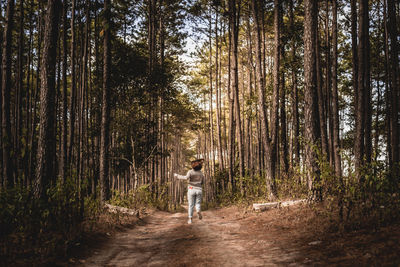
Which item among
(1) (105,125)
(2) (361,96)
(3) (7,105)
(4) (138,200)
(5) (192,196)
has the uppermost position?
(2) (361,96)

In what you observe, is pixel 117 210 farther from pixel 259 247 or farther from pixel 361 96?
pixel 361 96

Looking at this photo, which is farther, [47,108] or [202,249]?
[47,108]

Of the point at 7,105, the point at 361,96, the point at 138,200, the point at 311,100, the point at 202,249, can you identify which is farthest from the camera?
the point at 138,200

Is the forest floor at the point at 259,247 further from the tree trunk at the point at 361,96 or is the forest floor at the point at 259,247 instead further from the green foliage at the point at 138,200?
the green foliage at the point at 138,200

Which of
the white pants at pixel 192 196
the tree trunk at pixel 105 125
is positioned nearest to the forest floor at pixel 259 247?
the white pants at pixel 192 196

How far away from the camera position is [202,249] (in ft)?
16.6

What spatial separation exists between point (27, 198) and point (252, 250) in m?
5.09

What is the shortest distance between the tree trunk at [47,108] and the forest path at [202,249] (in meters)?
2.30

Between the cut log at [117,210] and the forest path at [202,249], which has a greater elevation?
the forest path at [202,249]

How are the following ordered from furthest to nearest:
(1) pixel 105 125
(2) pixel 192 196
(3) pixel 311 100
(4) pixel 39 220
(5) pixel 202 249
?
(1) pixel 105 125 → (2) pixel 192 196 → (3) pixel 311 100 → (4) pixel 39 220 → (5) pixel 202 249

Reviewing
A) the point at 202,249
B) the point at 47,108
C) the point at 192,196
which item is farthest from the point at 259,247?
the point at 47,108

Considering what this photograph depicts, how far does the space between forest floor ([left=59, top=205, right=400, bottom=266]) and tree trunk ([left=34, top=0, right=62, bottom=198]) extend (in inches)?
82.4

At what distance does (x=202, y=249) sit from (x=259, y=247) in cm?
111

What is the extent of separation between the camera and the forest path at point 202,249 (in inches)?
169
